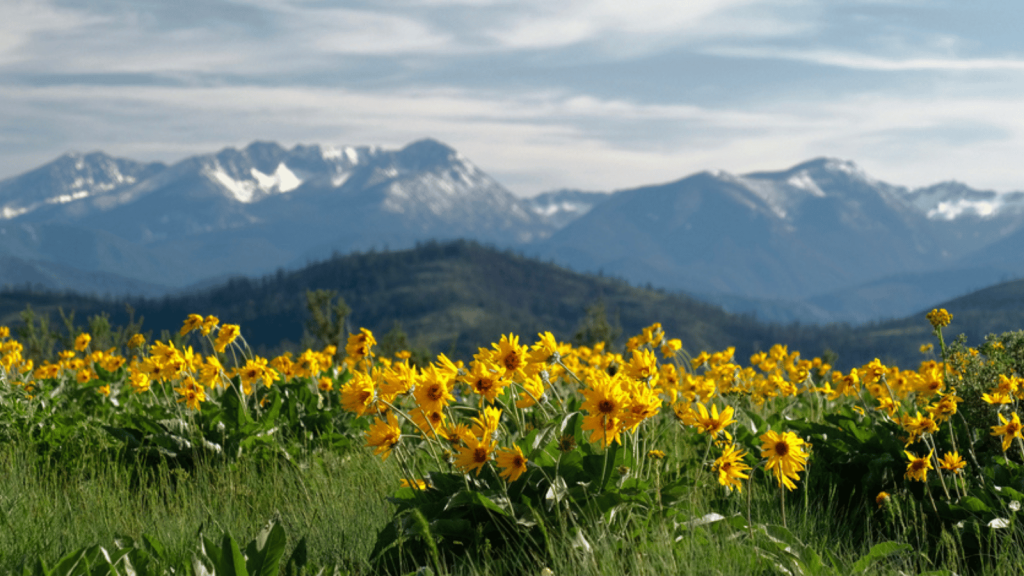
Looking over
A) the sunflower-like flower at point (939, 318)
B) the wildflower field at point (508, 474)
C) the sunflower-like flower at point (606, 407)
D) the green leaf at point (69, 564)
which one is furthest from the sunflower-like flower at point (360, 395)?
the sunflower-like flower at point (939, 318)

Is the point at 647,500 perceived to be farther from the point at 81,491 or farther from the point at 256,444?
the point at 81,491

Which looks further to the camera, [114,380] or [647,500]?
[114,380]

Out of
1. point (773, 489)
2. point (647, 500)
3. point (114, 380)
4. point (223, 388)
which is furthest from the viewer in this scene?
point (114, 380)

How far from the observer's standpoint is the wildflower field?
141 inches

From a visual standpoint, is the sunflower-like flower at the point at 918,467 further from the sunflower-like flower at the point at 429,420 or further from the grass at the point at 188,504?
the grass at the point at 188,504

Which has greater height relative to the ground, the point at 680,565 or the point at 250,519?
the point at 680,565

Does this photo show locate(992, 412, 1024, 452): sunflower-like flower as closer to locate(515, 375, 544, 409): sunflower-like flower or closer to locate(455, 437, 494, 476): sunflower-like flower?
locate(515, 375, 544, 409): sunflower-like flower

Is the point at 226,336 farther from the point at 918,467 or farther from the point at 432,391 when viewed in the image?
the point at 918,467

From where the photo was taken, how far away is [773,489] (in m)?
5.38

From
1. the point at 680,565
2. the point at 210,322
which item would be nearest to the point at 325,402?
the point at 210,322

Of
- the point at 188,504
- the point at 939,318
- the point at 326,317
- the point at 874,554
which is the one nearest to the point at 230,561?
the point at 188,504

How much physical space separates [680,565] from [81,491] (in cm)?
431

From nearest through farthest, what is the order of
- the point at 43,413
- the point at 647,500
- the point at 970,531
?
the point at 647,500 < the point at 970,531 < the point at 43,413

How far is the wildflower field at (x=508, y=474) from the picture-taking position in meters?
3.58
